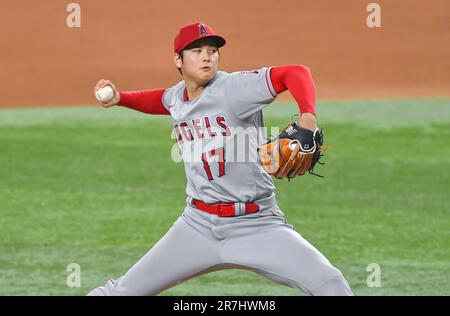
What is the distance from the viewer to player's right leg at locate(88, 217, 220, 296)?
450 centimetres

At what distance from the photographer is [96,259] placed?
291 inches

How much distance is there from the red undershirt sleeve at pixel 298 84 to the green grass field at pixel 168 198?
246 centimetres

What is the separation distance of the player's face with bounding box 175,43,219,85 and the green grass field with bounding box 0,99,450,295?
2.26 metres

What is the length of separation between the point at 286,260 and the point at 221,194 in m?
0.47

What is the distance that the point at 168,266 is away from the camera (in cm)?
453

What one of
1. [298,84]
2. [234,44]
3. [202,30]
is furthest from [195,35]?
[234,44]

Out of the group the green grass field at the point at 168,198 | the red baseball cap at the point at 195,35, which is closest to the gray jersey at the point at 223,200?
the red baseball cap at the point at 195,35

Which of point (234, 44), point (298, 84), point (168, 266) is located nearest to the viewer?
point (298, 84)

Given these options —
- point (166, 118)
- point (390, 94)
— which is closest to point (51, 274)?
point (166, 118)

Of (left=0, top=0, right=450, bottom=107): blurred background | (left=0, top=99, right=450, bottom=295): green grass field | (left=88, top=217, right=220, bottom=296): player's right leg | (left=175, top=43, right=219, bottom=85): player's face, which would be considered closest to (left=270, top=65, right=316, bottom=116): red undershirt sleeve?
(left=175, top=43, right=219, bottom=85): player's face

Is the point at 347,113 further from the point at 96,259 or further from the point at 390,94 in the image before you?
the point at 96,259

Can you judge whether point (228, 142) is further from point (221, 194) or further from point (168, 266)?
point (168, 266)

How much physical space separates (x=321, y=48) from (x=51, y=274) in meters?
12.1

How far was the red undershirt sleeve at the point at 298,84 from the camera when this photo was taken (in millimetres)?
4238
